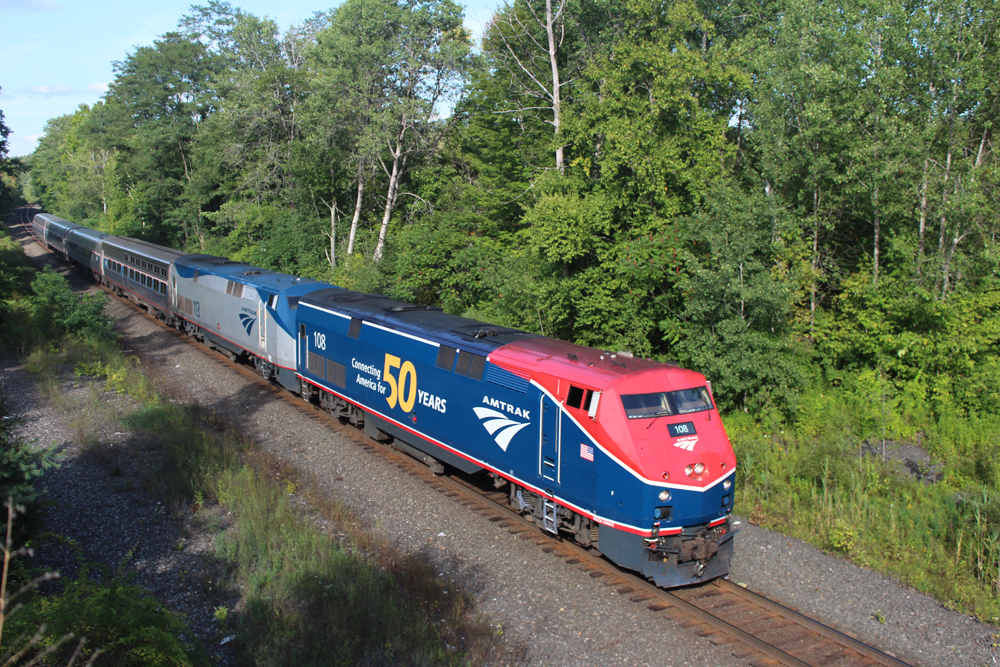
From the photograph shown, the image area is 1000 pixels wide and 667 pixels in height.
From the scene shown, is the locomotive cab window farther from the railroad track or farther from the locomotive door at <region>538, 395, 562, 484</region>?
the railroad track

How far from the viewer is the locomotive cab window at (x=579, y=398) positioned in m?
9.53

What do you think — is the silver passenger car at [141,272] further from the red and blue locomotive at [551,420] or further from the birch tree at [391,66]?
the red and blue locomotive at [551,420]

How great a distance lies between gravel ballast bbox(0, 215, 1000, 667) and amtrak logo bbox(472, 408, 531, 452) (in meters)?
1.66

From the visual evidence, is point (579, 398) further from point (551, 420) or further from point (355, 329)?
point (355, 329)

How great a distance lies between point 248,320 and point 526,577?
14190 millimetres

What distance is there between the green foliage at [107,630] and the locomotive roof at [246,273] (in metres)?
12.8

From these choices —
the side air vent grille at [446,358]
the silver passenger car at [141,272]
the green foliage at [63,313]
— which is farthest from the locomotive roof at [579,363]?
the silver passenger car at [141,272]

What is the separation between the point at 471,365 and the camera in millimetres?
11773

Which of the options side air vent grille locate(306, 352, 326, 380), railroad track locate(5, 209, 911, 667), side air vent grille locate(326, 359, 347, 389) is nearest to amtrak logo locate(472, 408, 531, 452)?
railroad track locate(5, 209, 911, 667)

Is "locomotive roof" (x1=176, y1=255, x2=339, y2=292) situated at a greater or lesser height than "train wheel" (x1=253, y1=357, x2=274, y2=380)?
greater

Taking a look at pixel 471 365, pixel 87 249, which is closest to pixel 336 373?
pixel 471 365

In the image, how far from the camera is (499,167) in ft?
88.0

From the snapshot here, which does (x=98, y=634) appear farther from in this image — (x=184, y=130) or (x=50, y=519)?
(x=184, y=130)

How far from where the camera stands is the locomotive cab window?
31.3 feet
